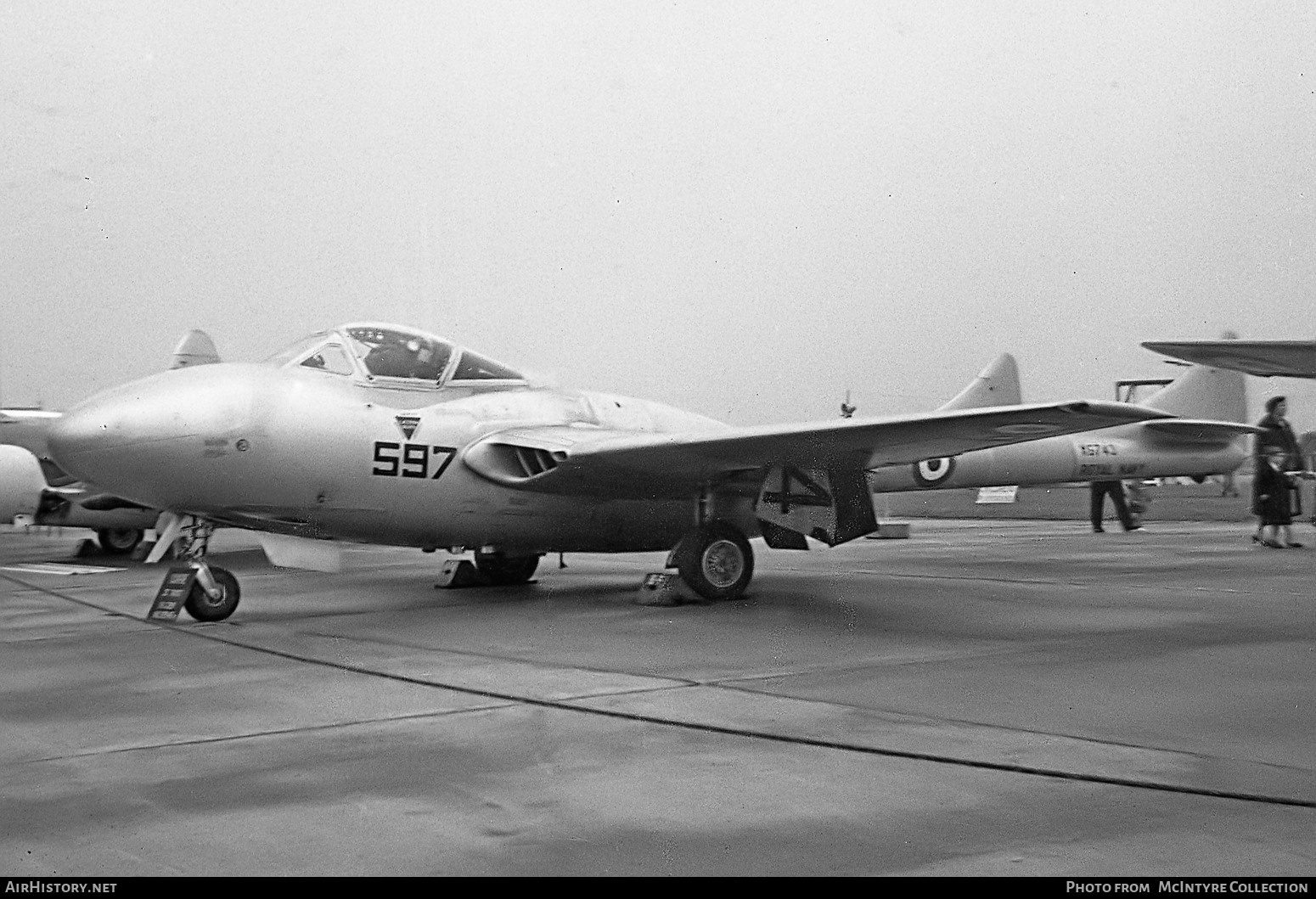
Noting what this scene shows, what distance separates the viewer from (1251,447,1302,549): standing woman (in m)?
14.0

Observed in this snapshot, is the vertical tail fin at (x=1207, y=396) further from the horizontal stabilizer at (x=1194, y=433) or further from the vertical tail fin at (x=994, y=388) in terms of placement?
the vertical tail fin at (x=994, y=388)

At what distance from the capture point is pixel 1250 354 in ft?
23.0

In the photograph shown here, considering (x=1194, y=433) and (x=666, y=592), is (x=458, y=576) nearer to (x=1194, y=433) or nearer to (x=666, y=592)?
(x=666, y=592)

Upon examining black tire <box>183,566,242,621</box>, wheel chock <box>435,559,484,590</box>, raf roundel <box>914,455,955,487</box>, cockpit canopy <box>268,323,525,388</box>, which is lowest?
wheel chock <box>435,559,484,590</box>

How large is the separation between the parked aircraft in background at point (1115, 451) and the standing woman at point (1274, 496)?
109cm

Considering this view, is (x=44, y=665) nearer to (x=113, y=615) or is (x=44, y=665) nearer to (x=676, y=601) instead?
(x=113, y=615)

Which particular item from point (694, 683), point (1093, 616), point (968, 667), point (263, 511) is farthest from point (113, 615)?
point (1093, 616)

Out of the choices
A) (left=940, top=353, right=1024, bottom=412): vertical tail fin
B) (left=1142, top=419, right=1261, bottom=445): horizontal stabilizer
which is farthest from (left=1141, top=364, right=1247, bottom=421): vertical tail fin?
Result: (left=940, top=353, right=1024, bottom=412): vertical tail fin

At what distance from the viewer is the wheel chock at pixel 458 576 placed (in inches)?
410

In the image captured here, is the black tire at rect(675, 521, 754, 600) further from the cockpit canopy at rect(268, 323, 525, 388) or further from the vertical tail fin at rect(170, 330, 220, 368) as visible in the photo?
the vertical tail fin at rect(170, 330, 220, 368)

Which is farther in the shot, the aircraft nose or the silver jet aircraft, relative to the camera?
the silver jet aircraft

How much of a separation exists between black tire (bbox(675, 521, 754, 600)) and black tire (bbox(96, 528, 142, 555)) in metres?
10.7

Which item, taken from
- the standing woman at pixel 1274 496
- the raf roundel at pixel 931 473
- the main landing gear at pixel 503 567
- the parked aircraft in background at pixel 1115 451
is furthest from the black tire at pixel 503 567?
the standing woman at pixel 1274 496

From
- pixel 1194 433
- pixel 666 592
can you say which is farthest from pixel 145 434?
A: pixel 1194 433
